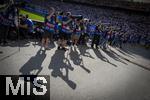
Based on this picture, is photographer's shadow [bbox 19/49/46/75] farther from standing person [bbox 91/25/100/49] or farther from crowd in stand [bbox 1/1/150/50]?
standing person [bbox 91/25/100/49]

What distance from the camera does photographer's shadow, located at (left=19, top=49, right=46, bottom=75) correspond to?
7.52m

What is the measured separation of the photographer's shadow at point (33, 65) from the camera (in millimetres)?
7516

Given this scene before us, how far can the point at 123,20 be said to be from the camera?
46594mm

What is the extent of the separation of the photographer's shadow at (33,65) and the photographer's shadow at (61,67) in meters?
0.46

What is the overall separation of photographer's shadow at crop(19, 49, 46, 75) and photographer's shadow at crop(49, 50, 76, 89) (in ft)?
1.50

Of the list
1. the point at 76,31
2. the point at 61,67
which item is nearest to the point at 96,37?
the point at 76,31

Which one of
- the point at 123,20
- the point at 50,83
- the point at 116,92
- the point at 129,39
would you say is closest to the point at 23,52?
the point at 50,83

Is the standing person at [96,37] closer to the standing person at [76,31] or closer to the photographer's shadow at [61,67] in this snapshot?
the standing person at [76,31]

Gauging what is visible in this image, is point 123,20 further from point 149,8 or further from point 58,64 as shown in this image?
point 58,64

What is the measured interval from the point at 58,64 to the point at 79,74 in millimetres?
1153

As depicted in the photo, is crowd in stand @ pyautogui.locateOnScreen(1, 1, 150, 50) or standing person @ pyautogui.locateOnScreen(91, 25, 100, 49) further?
standing person @ pyautogui.locateOnScreen(91, 25, 100, 49)

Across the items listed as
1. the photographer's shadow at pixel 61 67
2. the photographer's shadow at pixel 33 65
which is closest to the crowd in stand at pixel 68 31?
the photographer's shadow at pixel 61 67

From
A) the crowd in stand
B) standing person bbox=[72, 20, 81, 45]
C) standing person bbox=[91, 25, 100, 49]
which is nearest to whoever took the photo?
the crowd in stand

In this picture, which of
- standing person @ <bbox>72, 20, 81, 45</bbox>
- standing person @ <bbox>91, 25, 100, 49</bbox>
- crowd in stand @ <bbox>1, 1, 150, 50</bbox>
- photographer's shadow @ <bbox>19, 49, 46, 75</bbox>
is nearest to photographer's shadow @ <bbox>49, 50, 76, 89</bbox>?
photographer's shadow @ <bbox>19, 49, 46, 75</bbox>
